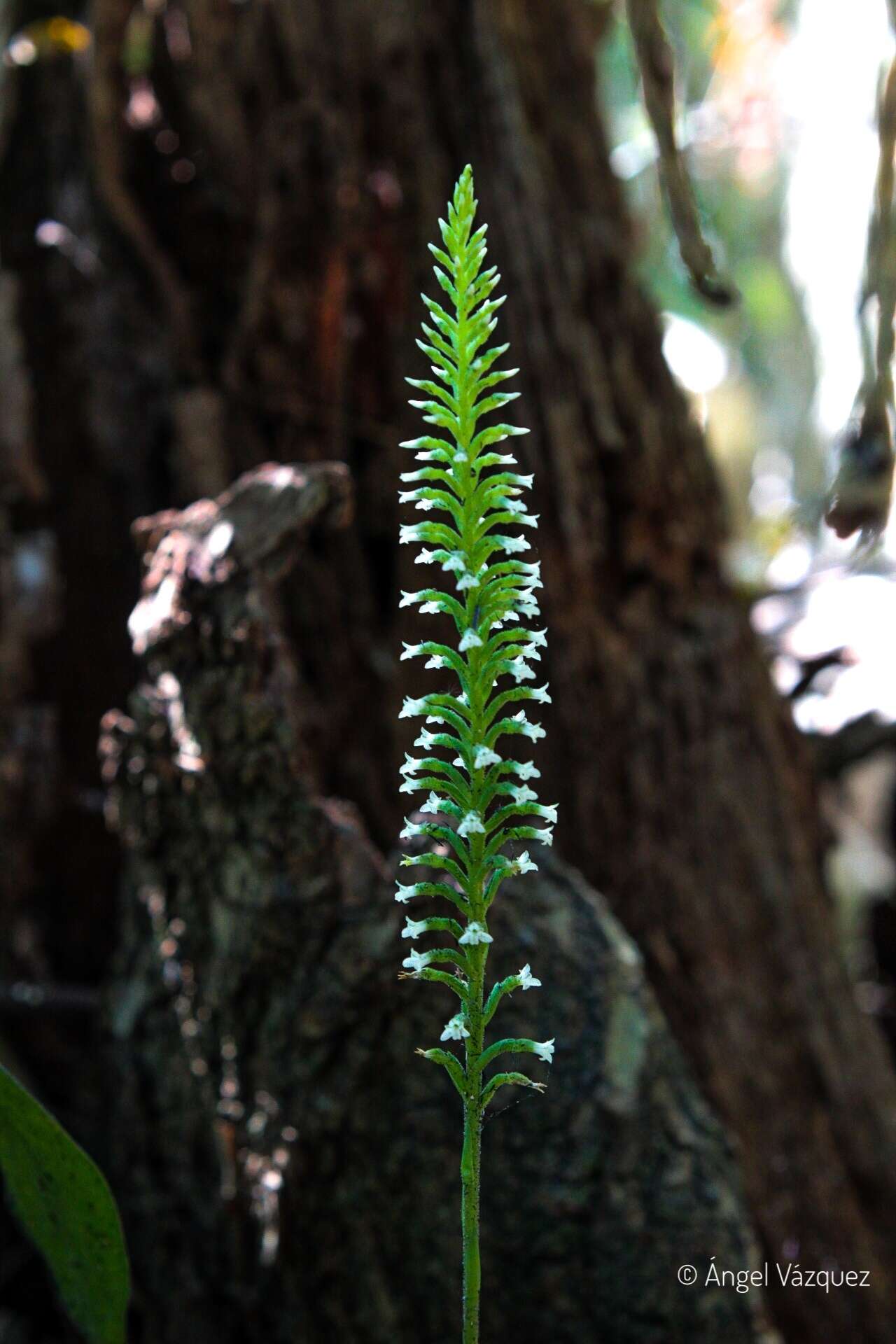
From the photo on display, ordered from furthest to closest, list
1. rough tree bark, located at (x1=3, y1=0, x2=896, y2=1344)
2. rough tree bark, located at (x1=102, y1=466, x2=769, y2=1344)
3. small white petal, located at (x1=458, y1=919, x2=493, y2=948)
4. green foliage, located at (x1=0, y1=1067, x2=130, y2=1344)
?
1. rough tree bark, located at (x1=3, y1=0, x2=896, y2=1344)
2. rough tree bark, located at (x1=102, y1=466, x2=769, y2=1344)
3. green foliage, located at (x1=0, y1=1067, x2=130, y2=1344)
4. small white petal, located at (x1=458, y1=919, x2=493, y2=948)

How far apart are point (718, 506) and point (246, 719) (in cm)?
138

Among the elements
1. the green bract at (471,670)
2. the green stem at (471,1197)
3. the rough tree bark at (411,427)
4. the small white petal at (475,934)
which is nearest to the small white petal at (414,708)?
the green bract at (471,670)

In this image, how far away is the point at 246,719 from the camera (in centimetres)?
159

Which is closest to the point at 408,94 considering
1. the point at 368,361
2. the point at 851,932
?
the point at 368,361

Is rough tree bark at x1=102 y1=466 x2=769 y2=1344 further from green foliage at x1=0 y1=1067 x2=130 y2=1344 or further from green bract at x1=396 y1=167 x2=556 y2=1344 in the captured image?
green bract at x1=396 y1=167 x2=556 y2=1344

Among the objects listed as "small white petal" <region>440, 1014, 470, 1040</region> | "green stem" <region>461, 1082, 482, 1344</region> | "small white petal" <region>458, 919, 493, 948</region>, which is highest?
"small white petal" <region>458, 919, 493, 948</region>

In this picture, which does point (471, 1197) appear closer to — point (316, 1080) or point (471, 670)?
point (471, 670)

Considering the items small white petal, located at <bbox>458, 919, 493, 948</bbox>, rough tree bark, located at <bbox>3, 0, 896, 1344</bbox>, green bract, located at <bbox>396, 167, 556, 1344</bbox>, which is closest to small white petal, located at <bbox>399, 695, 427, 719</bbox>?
green bract, located at <bbox>396, 167, 556, 1344</bbox>

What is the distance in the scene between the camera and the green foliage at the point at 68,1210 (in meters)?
1.26

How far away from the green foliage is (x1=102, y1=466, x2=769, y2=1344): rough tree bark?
0.25 m

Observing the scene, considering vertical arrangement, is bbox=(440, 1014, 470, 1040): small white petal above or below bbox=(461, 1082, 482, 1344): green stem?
above

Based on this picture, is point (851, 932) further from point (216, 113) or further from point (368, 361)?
point (216, 113)

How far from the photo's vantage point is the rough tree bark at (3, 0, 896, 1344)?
2266mm

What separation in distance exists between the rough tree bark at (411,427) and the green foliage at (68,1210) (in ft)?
3.34
